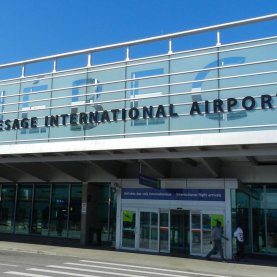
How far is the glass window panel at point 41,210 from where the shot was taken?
26.5 m

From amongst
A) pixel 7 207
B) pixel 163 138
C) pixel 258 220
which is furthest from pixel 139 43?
pixel 7 207

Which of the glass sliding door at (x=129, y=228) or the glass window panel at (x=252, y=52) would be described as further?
the glass sliding door at (x=129, y=228)

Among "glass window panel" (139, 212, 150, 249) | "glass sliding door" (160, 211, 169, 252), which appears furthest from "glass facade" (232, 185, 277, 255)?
"glass window panel" (139, 212, 150, 249)

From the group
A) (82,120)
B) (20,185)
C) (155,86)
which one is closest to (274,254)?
(155,86)

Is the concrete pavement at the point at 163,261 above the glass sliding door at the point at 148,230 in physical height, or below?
below

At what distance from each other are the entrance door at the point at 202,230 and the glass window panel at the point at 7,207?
44.4 ft

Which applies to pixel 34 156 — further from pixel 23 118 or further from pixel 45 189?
pixel 45 189

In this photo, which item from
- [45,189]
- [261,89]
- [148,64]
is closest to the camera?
[261,89]

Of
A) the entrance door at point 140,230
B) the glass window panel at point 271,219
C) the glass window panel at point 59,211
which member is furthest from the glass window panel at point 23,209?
the glass window panel at point 271,219

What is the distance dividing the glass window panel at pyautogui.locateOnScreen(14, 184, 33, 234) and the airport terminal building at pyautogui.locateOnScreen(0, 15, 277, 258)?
12.5 feet

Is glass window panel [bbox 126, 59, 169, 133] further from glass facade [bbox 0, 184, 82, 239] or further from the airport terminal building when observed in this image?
glass facade [bbox 0, 184, 82, 239]

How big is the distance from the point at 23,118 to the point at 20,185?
25.0 feet

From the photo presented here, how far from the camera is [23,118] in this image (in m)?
21.8

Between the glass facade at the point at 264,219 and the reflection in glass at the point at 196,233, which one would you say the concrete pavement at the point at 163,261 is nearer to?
the reflection in glass at the point at 196,233
